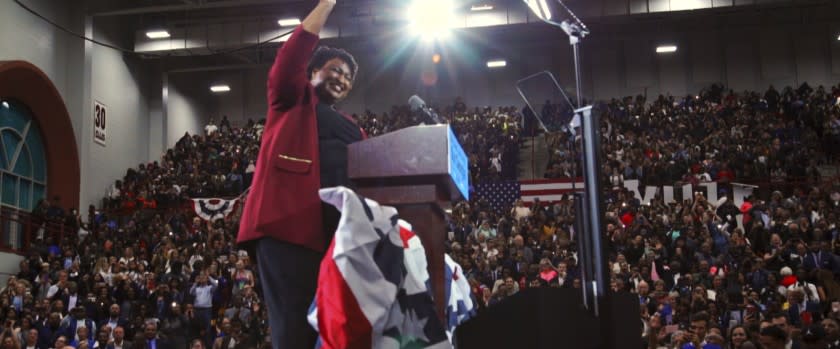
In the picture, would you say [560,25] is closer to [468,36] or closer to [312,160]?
[312,160]

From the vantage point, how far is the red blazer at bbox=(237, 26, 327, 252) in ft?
8.44

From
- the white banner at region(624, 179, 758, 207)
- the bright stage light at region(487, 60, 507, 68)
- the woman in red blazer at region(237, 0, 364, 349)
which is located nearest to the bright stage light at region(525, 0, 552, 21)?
the woman in red blazer at region(237, 0, 364, 349)

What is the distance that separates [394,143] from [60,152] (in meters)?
18.4

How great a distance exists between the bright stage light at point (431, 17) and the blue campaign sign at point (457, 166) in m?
14.6

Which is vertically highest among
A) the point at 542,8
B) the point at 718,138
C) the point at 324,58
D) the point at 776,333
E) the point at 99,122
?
the point at 99,122

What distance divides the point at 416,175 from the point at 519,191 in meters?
14.1

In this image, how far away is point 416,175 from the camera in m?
2.77

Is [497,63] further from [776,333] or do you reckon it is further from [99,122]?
[776,333]

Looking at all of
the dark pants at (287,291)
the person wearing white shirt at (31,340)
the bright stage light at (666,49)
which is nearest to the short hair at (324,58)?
the dark pants at (287,291)

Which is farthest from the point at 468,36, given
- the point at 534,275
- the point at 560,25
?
the point at 560,25

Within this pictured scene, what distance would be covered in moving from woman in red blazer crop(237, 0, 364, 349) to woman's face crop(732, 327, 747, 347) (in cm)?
584

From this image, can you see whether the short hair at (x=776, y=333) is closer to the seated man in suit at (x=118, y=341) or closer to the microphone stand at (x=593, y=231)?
the microphone stand at (x=593, y=231)

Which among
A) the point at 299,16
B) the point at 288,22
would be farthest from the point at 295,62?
the point at 288,22

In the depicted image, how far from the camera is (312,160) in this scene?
2.68 meters
